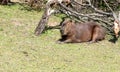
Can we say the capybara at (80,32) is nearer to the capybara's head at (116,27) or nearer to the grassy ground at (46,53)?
the grassy ground at (46,53)

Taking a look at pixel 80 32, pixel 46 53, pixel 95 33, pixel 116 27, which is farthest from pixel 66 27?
pixel 116 27

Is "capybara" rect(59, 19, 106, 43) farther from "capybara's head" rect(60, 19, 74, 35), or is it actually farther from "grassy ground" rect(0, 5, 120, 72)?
"grassy ground" rect(0, 5, 120, 72)

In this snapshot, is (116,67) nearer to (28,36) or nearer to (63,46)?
(63,46)

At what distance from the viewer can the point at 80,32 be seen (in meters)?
11.0

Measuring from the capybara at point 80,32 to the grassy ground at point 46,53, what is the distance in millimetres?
235

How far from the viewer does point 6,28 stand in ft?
36.7

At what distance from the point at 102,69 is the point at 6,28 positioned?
3.67 metres

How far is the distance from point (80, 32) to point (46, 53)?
196 centimetres

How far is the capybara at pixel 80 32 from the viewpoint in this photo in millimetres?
10555

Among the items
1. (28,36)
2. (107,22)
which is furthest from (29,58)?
(107,22)

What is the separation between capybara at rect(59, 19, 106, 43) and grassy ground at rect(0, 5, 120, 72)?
23 centimetres

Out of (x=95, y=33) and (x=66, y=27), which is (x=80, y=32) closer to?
(x=95, y=33)

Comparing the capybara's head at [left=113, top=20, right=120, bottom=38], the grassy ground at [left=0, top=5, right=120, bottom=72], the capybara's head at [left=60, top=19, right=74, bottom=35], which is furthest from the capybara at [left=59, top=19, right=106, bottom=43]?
the capybara's head at [left=113, top=20, right=120, bottom=38]

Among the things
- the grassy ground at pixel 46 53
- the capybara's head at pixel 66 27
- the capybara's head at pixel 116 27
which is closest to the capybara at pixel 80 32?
the capybara's head at pixel 66 27
